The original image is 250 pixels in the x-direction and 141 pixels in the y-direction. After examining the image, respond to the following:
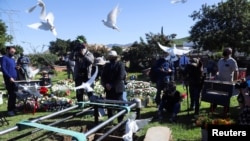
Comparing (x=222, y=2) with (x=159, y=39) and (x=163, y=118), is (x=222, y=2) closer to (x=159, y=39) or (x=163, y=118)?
(x=159, y=39)

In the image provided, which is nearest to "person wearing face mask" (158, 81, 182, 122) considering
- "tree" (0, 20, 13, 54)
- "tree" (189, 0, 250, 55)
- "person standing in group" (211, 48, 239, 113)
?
"person standing in group" (211, 48, 239, 113)

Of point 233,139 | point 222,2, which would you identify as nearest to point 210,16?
point 222,2

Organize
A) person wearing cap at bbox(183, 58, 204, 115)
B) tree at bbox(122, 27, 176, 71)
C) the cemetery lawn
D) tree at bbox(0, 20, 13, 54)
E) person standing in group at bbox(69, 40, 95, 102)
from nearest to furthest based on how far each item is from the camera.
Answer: the cemetery lawn
person standing in group at bbox(69, 40, 95, 102)
person wearing cap at bbox(183, 58, 204, 115)
tree at bbox(122, 27, 176, 71)
tree at bbox(0, 20, 13, 54)

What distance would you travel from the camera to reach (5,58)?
332 inches

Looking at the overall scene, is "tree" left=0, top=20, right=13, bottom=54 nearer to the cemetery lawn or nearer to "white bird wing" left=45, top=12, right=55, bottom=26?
the cemetery lawn

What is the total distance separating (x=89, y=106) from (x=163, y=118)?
2.44 meters

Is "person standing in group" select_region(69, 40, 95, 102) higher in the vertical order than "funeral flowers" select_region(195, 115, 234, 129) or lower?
higher

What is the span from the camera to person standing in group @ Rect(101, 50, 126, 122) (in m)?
7.24

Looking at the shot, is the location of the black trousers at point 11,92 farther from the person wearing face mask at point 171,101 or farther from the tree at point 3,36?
the tree at point 3,36

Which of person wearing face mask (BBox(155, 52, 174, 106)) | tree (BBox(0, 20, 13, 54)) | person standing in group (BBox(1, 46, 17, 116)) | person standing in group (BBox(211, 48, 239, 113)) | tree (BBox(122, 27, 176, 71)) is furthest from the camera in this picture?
tree (BBox(0, 20, 13, 54))

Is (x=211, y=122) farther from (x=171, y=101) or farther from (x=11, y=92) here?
(x=11, y=92)

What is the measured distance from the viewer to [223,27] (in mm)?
30328

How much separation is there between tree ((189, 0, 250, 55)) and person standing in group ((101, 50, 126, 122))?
2298cm

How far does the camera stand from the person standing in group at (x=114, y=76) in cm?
724
